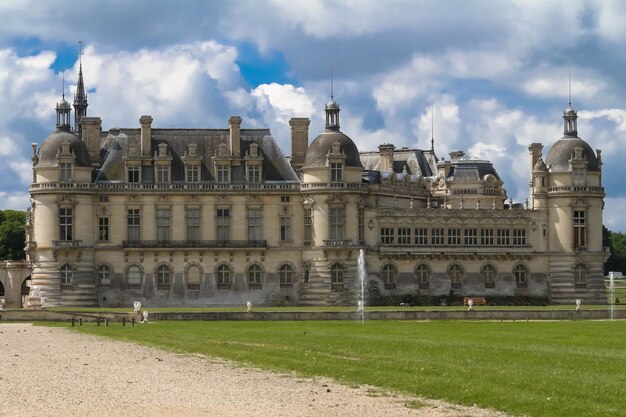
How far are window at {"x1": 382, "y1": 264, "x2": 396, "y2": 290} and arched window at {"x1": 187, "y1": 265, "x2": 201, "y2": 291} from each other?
1236 centimetres

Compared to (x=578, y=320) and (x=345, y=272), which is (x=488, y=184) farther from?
(x=578, y=320)

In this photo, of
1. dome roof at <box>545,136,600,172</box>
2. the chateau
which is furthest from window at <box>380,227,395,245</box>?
dome roof at <box>545,136,600,172</box>

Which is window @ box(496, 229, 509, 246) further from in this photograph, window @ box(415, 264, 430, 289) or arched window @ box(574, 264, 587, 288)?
window @ box(415, 264, 430, 289)

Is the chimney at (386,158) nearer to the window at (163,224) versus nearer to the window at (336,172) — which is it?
the window at (336,172)

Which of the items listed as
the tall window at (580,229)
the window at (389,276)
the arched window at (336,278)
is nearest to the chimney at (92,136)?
the arched window at (336,278)

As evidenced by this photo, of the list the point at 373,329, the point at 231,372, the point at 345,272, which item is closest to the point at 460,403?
the point at 231,372

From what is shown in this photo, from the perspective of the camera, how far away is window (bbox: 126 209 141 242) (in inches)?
3615

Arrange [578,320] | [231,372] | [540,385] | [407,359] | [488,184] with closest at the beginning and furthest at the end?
[540,385], [231,372], [407,359], [578,320], [488,184]

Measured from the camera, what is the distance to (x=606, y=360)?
36406 millimetres

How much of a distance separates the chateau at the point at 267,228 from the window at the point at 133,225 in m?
0.09

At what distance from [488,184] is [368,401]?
7926 centimetres

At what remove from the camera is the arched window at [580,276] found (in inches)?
3750

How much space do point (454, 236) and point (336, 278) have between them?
9.10 metres

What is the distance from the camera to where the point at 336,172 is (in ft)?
300
